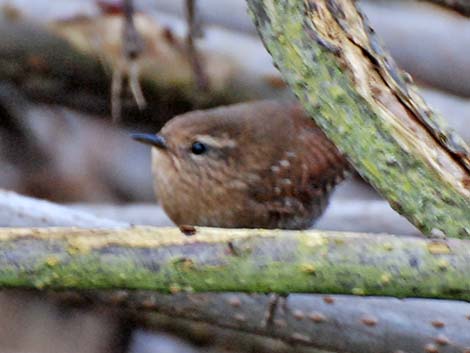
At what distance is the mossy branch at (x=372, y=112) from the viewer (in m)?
2.84

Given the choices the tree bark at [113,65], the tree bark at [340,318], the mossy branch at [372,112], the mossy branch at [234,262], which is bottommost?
the tree bark at [113,65]

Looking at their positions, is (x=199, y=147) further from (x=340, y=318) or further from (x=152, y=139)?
(x=340, y=318)

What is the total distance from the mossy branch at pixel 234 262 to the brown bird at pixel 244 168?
60.8 inches

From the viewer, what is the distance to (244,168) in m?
4.28

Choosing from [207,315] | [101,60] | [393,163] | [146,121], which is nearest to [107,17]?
[101,60]

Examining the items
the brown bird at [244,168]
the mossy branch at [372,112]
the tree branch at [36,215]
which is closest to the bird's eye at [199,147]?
the brown bird at [244,168]

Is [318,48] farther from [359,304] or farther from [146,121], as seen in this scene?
[146,121]

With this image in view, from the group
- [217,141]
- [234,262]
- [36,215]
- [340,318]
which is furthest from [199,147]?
[234,262]

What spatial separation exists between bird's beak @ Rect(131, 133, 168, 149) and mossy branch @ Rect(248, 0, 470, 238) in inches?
49.7

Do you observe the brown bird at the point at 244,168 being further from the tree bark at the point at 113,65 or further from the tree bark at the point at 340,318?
the tree bark at the point at 113,65

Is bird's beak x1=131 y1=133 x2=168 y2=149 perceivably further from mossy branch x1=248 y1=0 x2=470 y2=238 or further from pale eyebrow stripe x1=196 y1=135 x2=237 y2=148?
mossy branch x1=248 y1=0 x2=470 y2=238

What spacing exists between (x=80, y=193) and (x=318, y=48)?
3.56 metres

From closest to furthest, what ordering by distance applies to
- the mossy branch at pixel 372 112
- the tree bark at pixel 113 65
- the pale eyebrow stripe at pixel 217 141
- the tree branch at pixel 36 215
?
the mossy branch at pixel 372 112 < the tree branch at pixel 36 215 < the pale eyebrow stripe at pixel 217 141 < the tree bark at pixel 113 65

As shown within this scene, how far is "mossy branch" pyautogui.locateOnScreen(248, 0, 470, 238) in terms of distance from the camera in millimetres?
2840
